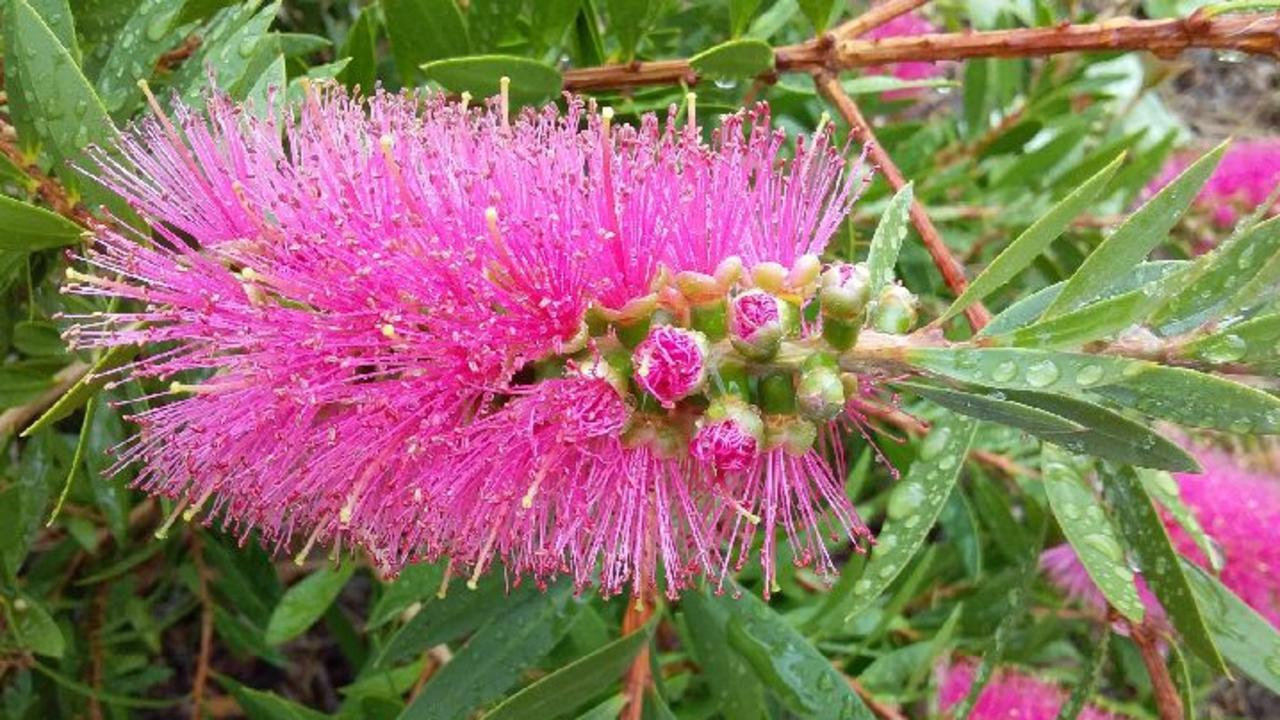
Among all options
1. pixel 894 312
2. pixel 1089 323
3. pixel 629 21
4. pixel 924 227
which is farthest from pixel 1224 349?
pixel 629 21

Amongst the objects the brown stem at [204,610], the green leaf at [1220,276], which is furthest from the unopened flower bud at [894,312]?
the brown stem at [204,610]

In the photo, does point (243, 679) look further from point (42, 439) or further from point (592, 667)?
point (592, 667)

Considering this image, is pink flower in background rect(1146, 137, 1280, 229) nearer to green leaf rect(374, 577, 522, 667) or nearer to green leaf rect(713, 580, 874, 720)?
green leaf rect(713, 580, 874, 720)

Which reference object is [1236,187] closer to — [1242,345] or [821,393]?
[1242,345]

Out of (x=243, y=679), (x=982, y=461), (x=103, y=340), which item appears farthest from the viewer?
(x=243, y=679)

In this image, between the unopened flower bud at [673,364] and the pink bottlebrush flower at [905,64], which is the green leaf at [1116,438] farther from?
the pink bottlebrush flower at [905,64]

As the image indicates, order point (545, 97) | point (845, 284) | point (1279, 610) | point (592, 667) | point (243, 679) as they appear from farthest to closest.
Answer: point (243, 679)
point (1279, 610)
point (545, 97)
point (592, 667)
point (845, 284)

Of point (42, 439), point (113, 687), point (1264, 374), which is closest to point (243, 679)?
point (113, 687)
